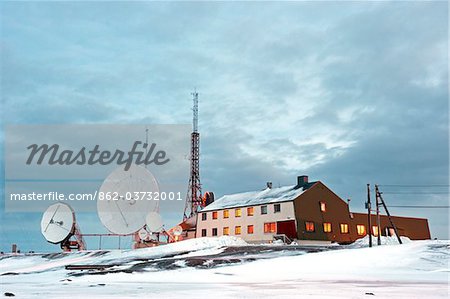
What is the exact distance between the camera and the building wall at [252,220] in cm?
5369

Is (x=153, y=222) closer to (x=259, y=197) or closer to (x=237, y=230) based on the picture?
(x=237, y=230)

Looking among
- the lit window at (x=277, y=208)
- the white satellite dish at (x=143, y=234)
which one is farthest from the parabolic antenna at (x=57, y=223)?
the lit window at (x=277, y=208)

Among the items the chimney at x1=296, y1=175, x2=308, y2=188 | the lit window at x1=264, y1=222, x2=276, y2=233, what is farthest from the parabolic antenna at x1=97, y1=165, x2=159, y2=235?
the chimney at x1=296, y1=175, x2=308, y2=188

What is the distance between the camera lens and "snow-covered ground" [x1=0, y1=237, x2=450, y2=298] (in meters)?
17.2

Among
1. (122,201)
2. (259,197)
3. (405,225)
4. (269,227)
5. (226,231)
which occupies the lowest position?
(226,231)

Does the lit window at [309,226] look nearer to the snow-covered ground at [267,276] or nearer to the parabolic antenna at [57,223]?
the snow-covered ground at [267,276]

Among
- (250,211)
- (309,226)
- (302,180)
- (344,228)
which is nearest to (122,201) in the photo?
(250,211)

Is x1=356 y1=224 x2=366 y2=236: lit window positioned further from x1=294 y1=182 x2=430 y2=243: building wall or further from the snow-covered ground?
the snow-covered ground

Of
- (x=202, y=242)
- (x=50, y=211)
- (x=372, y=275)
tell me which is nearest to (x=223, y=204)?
(x=202, y=242)

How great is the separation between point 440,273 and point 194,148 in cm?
5751

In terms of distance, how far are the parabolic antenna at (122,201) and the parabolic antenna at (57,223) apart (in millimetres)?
7903

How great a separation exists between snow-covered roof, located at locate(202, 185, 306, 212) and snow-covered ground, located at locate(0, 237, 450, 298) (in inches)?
603

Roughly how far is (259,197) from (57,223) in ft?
80.7

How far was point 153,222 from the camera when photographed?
56.0m
